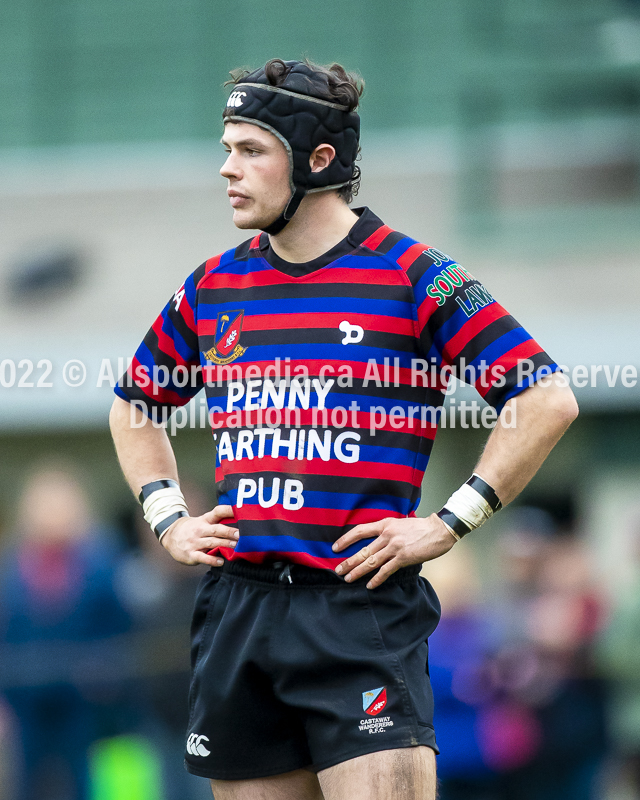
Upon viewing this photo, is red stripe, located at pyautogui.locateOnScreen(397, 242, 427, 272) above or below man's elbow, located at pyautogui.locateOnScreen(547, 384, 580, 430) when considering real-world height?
above

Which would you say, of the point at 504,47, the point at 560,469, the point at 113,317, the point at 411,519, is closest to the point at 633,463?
the point at 560,469

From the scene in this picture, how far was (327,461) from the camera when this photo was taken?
304 cm

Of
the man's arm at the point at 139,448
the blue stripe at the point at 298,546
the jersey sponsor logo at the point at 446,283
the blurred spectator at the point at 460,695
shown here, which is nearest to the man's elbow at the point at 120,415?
the man's arm at the point at 139,448

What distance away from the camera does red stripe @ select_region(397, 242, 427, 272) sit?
10.3 ft

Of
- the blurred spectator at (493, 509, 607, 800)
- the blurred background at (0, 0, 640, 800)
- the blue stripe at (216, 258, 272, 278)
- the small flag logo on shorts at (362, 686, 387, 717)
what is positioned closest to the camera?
the small flag logo on shorts at (362, 686, 387, 717)

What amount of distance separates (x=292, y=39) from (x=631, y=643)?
7.91 m

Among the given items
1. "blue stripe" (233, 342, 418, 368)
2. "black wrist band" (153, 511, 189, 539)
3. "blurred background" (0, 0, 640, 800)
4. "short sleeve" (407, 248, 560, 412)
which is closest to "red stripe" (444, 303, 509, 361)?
"short sleeve" (407, 248, 560, 412)

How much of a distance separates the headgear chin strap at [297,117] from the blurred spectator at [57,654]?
378 centimetres

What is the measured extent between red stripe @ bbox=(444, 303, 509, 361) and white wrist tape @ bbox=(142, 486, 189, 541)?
0.94m

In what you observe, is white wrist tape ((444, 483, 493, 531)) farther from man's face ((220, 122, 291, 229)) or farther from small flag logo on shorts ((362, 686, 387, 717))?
man's face ((220, 122, 291, 229))

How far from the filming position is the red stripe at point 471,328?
3.07 m

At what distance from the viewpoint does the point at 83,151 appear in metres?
12.5

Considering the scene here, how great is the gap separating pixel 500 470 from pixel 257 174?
101cm

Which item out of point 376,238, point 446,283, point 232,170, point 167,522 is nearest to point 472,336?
point 446,283
